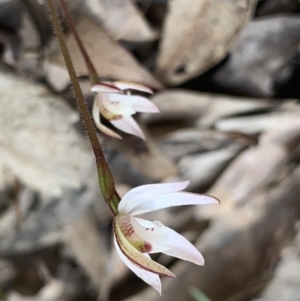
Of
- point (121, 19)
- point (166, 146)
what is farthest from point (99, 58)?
point (166, 146)

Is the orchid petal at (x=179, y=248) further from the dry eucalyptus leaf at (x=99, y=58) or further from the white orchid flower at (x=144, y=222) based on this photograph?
the dry eucalyptus leaf at (x=99, y=58)

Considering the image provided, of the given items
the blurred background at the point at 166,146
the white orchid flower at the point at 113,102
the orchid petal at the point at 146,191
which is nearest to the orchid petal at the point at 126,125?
the white orchid flower at the point at 113,102

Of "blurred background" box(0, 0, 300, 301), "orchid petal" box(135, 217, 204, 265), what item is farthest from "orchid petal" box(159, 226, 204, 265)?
"blurred background" box(0, 0, 300, 301)

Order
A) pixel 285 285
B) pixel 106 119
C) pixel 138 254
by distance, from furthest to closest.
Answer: pixel 285 285 < pixel 106 119 < pixel 138 254

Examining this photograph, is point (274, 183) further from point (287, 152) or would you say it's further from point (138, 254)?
point (138, 254)

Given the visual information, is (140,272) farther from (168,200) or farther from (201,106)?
(201,106)

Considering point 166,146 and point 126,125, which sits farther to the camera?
point 166,146

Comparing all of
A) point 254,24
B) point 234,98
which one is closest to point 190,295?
point 234,98
